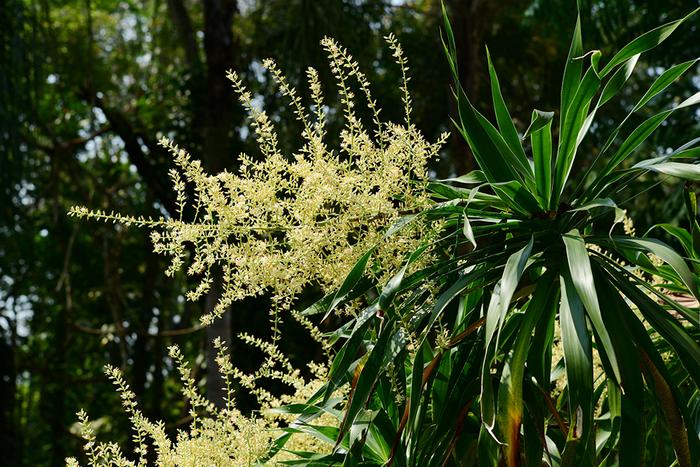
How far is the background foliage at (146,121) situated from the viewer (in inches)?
238

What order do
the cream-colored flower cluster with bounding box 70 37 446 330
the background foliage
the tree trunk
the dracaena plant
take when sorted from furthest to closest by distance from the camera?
the background foliage → the tree trunk → the cream-colored flower cluster with bounding box 70 37 446 330 → the dracaena plant

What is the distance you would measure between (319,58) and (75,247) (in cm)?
358

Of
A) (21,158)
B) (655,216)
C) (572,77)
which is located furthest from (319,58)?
(572,77)

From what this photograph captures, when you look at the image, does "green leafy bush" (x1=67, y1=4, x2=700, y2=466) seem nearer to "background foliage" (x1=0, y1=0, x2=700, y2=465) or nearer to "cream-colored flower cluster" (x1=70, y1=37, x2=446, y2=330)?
"cream-colored flower cluster" (x1=70, y1=37, x2=446, y2=330)

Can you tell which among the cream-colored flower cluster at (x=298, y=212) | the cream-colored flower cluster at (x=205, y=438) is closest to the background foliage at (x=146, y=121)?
the cream-colored flower cluster at (x=205, y=438)

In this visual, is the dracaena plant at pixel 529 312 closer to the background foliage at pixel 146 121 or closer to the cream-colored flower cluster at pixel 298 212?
the cream-colored flower cluster at pixel 298 212

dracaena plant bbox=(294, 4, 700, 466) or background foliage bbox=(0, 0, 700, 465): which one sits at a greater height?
background foliage bbox=(0, 0, 700, 465)

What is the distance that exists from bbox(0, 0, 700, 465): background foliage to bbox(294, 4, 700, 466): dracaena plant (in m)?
3.31

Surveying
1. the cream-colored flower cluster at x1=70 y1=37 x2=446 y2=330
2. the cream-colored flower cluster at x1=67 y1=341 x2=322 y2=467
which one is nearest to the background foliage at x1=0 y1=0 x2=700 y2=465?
the cream-colored flower cluster at x1=67 y1=341 x2=322 y2=467

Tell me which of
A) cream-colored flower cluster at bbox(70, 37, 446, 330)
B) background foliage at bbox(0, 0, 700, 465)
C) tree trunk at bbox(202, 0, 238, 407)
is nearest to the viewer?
cream-colored flower cluster at bbox(70, 37, 446, 330)

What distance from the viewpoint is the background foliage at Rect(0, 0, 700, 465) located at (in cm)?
604

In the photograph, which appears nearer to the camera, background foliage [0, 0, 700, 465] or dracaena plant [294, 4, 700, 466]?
dracaena plant [294, 4, 700, 466]

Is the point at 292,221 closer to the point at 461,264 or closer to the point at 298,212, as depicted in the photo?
the point at 298,212

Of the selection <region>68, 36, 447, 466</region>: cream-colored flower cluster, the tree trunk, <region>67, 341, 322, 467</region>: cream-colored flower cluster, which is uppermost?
the tree trunk
